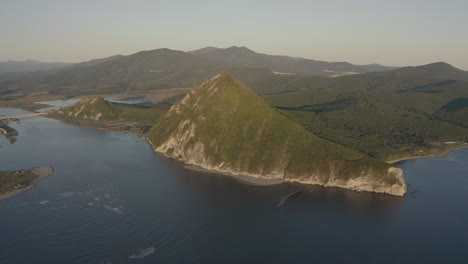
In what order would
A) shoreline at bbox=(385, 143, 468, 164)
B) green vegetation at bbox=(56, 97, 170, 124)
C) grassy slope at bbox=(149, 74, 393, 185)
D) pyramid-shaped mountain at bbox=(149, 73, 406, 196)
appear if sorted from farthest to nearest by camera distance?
1. green vegetation at bbox=(56, 97, 170, 124)
2. shoreline at bbox=(385, 143, 468, 164)
3. grassy slope at bbox=(149, 74, 393, 185)
4. pyramid-shaped mountain at bbox=(149, 73, 406, 196)

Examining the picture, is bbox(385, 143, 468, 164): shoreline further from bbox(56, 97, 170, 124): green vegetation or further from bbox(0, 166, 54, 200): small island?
bbox(56, 97, 170, 124): green vegetation

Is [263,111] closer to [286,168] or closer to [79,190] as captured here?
[286,168]

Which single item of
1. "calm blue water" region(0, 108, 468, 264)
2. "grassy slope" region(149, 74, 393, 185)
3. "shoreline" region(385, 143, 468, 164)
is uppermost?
"grassy slope" region(149, 74, 393, 185)

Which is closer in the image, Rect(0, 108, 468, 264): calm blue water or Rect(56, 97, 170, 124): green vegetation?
Rect(0, 108, 468, 264): calm blue water

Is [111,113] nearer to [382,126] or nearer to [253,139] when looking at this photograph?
[253,139]

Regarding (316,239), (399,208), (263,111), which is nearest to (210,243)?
(316,239)

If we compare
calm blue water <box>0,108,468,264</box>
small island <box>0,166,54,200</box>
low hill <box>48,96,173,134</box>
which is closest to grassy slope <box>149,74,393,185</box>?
calm blue water <box>0,108,468,264</box>

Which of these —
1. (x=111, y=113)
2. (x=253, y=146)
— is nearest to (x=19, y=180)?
(x=253, y=146)
